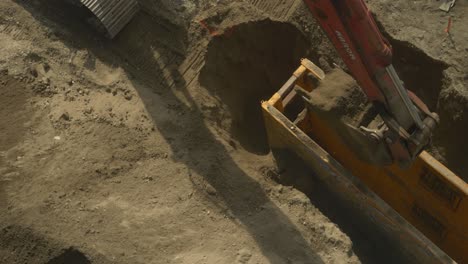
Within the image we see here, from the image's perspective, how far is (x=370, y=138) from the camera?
5.39 m

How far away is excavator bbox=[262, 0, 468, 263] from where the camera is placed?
4.81 meters

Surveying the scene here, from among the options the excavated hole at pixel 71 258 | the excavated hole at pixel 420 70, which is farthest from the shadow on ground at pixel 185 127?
the excavated hole at pixel 420 70

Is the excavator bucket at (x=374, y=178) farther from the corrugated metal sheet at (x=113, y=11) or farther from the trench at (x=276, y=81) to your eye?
the corrugated metal sheet at (x=113, y=11)

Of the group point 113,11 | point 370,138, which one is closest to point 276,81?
point 113,11

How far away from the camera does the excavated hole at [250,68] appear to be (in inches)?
298

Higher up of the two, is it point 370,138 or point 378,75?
point 378,75

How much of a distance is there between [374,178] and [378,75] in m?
1.97

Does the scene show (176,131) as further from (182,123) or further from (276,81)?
(276,81)

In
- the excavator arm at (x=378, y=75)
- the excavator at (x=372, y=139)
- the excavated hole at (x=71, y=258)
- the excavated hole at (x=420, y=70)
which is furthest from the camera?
the excavated hole at (x=420, y=70)

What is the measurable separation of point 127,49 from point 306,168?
2972 mm

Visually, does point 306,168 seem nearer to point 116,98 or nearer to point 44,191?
point 116,98

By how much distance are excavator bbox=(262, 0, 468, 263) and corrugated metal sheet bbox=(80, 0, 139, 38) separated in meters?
2.48

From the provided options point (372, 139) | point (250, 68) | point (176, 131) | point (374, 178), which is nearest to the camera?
point (372, 139)

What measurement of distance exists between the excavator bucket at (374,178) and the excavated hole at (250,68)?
1.00 metres
